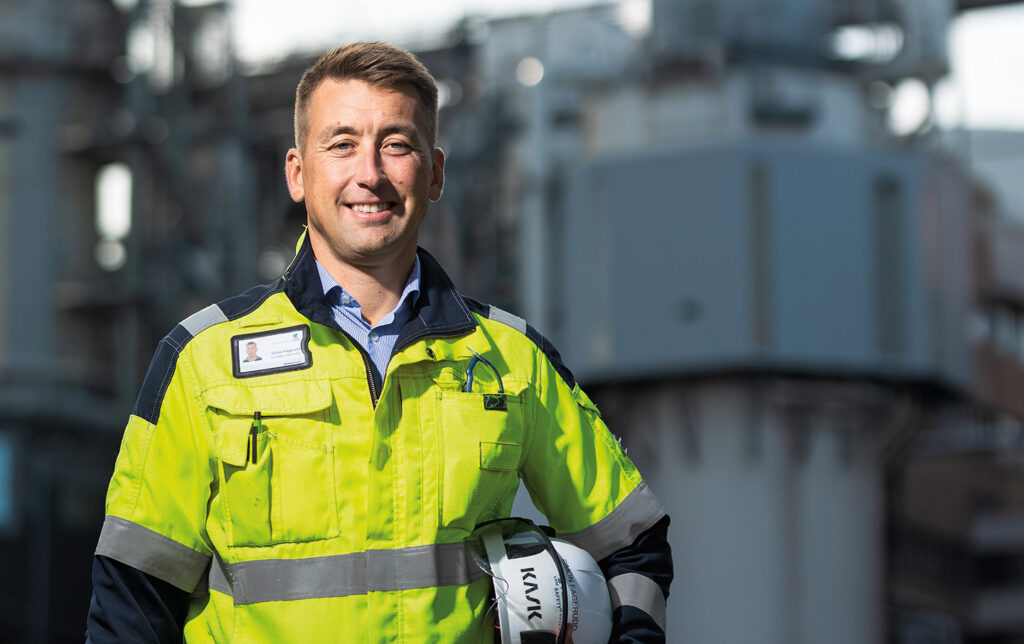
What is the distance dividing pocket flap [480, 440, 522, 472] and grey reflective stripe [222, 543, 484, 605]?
311 mm

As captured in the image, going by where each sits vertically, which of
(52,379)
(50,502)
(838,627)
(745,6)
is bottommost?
(838,627)

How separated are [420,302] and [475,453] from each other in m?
0.47

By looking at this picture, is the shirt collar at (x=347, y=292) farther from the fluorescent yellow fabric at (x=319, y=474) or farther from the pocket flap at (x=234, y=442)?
the pocket flap at (x=234, y=442)

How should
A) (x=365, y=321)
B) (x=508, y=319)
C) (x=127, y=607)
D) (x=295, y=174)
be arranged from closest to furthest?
(x=127, y=607), (x=365, y=321), (x=295, y=174), (x=508, y=319)

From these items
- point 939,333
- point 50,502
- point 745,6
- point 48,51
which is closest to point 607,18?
point 745,6

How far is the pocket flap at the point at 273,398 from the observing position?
407 centimetres

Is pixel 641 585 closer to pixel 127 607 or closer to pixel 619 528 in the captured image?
pixel 619 528

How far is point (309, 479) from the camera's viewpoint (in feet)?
13.2

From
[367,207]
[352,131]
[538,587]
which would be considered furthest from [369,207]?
[538,587]

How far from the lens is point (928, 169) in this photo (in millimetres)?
40312

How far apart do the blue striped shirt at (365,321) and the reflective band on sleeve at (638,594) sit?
865mm

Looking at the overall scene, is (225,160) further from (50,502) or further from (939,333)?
(939,333)

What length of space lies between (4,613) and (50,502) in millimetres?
3057

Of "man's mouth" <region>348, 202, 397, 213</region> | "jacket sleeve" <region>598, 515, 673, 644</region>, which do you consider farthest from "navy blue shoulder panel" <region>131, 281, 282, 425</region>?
"jacket sleeve" <region>598, 515, 673, 644</region>
